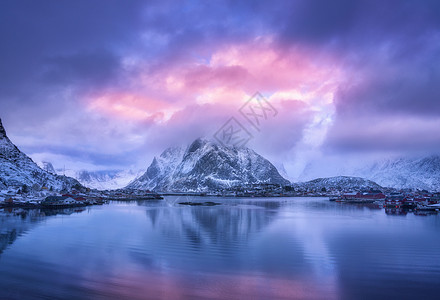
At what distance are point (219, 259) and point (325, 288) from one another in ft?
32.3

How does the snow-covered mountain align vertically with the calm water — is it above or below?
above

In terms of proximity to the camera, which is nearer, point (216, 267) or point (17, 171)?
point (216, 267)

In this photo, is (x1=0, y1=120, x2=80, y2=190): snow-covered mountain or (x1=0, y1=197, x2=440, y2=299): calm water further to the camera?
(x1=0, y1=120, x2=80, y2=190): snow-covered mountain

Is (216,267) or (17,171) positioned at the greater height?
(17,171)

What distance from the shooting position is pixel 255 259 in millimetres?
27297

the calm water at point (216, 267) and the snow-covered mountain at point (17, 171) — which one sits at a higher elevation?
the snow-covered mountain at point (17, 171)

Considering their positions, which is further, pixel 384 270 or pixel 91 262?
Answer: pixel 91 262

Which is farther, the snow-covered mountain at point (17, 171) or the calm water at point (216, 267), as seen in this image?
the snow-covered mountain at point (17, 171)

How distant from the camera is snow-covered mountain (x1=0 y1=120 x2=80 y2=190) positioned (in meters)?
141

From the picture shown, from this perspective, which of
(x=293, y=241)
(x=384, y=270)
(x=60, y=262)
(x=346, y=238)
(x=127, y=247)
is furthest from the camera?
(x=346, y=238)

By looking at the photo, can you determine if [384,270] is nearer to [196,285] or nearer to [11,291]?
[196,285]

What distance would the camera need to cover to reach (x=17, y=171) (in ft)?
501

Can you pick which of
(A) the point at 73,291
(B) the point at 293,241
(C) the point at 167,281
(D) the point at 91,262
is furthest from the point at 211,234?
(A) the point at 73,291

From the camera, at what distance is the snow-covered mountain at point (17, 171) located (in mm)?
A: 141325
